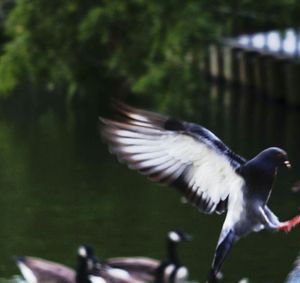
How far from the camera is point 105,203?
14117 mm

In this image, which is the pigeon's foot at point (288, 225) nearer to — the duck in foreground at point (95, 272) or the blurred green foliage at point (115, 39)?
the duck in foreground at point (95, 272)

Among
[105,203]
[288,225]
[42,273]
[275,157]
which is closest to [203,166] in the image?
[275,157]

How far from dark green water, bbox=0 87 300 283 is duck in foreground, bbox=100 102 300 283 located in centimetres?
549

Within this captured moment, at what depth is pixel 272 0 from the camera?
654 inches

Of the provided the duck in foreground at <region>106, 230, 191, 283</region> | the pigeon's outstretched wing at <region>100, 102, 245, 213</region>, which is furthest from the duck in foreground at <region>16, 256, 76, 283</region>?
the pigeon's outstretched wing at <region>100, 102, 245, 213</region>

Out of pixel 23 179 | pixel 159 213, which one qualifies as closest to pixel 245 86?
pixel 23 179

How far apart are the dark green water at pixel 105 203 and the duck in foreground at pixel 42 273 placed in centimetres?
59

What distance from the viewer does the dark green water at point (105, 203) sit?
37.6 ft

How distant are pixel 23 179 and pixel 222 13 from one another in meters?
3.82

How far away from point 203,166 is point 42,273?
16.9 ft

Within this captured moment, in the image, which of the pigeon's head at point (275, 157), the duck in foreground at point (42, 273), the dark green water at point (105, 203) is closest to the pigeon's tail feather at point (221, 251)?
the pigeon's head at point (275, 157)

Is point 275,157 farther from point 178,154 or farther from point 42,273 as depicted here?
point 42,273

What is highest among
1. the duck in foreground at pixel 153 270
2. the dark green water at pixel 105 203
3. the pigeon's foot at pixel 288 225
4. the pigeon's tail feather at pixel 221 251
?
the pigeon's foot at pixel 288 225

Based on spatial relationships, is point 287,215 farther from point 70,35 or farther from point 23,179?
point 70,35
